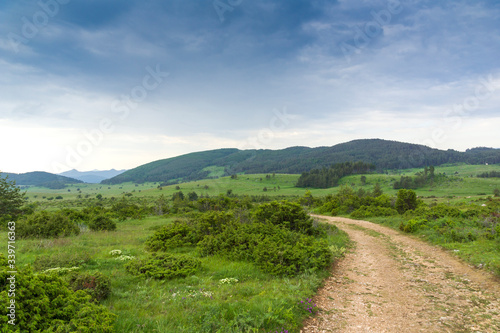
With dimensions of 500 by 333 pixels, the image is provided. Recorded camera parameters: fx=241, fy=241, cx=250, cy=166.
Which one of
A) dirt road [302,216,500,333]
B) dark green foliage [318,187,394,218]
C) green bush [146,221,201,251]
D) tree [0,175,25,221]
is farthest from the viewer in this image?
dark green foliage [318,187,394,218]

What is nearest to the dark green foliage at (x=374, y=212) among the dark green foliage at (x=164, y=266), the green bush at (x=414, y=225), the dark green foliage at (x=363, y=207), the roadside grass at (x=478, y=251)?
the dark green foliage at (x=363, y=207)

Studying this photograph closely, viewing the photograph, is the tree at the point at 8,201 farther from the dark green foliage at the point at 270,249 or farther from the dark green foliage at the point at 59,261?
the dark green foliage at the point at 270,249

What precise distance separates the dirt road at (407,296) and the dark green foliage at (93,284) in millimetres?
5507

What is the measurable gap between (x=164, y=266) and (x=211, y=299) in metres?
3.20

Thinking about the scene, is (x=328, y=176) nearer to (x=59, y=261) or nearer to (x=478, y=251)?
(x=478, y=251)

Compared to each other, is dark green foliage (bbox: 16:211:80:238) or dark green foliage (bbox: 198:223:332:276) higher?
dark green foliage (bbox: 16:211:80:238)

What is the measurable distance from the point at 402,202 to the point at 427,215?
27.1 feet

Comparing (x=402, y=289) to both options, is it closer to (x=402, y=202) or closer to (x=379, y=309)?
(x=379, y=309)

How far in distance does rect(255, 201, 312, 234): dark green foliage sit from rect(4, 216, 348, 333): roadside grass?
6.09 metres

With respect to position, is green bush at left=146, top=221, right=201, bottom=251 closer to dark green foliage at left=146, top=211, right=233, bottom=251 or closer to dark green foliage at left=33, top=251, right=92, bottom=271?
dark green foliage at left=146, top=211, right=233, bottom=251

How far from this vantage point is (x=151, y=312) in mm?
5871

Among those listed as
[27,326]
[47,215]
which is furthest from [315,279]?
[47,215]

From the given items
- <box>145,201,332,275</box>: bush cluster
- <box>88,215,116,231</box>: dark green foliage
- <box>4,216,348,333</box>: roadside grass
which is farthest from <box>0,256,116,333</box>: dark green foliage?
<box>88,215,116,231</box>: dark green foliage

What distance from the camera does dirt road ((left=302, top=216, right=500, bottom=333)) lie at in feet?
20.5
